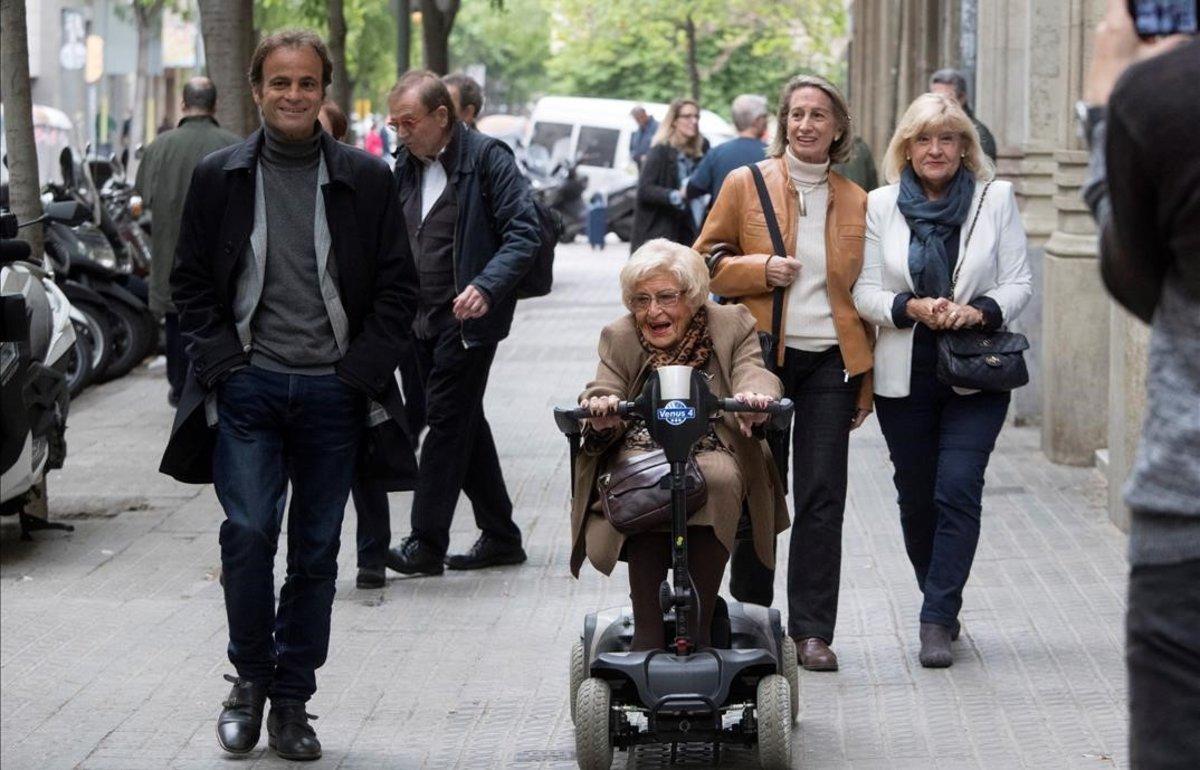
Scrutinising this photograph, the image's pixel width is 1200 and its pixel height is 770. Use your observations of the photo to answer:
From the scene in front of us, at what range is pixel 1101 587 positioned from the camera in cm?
855

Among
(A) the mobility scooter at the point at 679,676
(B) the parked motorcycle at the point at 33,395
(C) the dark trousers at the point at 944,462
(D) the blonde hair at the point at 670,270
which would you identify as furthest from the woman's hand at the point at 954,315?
(B) the parked motorcycle at the point at 33,395

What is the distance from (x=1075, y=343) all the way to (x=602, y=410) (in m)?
6.77

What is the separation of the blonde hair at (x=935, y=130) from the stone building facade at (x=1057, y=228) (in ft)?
8.44

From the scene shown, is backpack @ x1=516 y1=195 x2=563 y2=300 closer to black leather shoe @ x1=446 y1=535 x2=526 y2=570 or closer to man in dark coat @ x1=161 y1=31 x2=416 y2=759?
black leather shoe @ x1=446 y1=535 x2=526 y2=570

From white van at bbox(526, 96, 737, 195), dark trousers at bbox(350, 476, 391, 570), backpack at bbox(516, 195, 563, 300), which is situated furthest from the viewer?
white van at bbox(526, 96, 737, 195)

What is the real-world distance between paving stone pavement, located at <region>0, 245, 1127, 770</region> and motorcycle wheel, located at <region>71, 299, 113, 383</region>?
14.8ft

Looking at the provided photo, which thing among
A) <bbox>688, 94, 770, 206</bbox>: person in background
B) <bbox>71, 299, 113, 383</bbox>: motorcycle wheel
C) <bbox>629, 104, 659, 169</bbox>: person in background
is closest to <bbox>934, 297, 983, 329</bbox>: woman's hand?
<bbox>688, 94, 770, 206</bbox>: person in background

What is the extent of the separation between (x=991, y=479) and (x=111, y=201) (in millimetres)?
9632

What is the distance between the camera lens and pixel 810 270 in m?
7.05

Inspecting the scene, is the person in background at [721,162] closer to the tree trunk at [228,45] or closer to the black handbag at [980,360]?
the tree trunk at [228,45]

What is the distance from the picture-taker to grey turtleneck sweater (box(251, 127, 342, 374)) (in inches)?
239

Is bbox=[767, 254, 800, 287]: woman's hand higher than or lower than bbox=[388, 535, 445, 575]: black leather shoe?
higher

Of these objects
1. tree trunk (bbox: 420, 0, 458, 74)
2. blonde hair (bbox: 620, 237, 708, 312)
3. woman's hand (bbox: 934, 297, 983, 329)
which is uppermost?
tree trunk (bbox: 420, 0, 458, 74)

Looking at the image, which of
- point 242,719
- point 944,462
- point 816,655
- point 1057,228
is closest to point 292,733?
point 242,719
